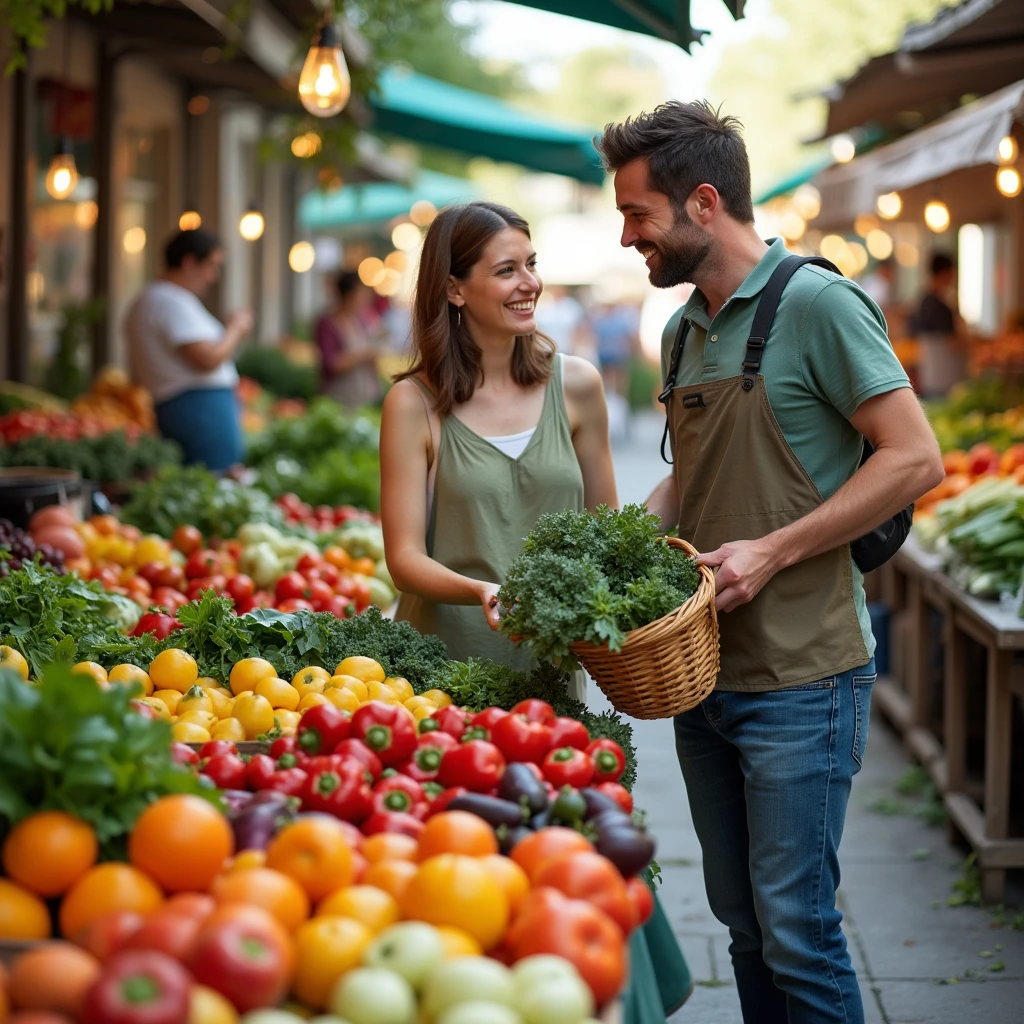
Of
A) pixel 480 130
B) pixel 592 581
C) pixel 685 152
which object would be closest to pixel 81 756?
pixel 592 581

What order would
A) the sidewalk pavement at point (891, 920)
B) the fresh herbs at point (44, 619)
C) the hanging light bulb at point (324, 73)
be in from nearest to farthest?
the fresh herbs at point (44, 619) < the sidewalk pavement at point (891, 920) < the hanging light bulb at point (324, 73)

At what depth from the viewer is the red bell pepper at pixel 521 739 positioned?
8.38 ft

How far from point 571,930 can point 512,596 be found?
1031 mm

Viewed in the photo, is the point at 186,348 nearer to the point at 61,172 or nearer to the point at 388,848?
the point at 61,172

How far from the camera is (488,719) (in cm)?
271

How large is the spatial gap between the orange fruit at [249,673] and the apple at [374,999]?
1.49 meters

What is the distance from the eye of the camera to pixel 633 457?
19.1 metres

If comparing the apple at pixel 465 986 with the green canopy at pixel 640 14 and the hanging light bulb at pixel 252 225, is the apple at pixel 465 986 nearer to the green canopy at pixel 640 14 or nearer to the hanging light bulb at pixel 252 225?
the green canopy at pixel 640 14

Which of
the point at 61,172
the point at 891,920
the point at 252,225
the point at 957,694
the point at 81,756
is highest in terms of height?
the point at 252,225

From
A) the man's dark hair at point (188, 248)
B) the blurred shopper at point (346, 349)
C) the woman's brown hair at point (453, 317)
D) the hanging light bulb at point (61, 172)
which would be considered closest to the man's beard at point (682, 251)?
the woman's brown hair at point (453, 317)

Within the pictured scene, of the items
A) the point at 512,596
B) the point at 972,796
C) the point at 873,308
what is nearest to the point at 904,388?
the point at 873,308

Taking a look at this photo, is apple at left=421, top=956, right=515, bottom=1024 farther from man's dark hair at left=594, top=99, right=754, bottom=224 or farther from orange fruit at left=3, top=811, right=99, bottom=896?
man's dark hair at left=594, top=99, right=754, bottom=224

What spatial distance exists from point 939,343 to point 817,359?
11285 millimetres

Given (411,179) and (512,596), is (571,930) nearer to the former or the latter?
(512,596)
